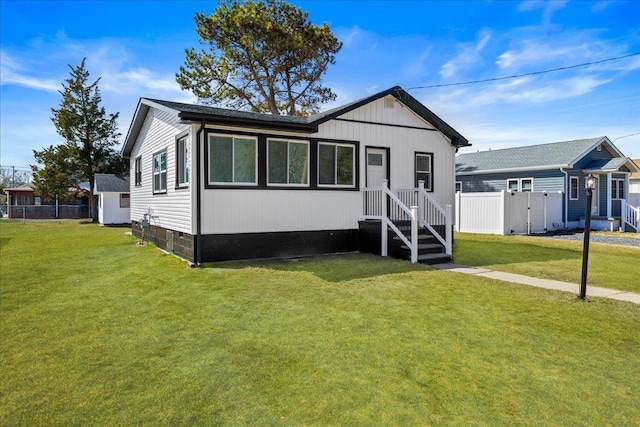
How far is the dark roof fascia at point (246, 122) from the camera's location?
8.51 metres

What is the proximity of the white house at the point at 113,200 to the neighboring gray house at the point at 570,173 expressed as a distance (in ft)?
77.7

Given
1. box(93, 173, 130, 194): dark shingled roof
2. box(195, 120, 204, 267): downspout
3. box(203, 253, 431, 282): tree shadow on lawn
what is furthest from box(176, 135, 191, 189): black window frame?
box(93, 173, 130, 194): dark shingled roof

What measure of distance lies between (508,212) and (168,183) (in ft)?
47.9

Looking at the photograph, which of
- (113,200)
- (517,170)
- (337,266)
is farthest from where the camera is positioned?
(113,200)

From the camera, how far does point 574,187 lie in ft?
69.0

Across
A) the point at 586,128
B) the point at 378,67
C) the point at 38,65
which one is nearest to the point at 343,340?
the point at 378,67

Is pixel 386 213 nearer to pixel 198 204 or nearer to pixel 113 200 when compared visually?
pixel 198 204

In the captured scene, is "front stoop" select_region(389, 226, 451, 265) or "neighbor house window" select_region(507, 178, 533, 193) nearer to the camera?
"front stoop" select_region(389, 226, 451, 265)

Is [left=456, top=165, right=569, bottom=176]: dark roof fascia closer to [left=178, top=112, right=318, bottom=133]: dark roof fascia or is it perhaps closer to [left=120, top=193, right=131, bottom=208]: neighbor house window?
[left=178, top=112, right=318, bottom=133]: dark roof fascia

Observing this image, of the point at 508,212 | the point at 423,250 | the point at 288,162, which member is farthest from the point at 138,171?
the point at 508,212

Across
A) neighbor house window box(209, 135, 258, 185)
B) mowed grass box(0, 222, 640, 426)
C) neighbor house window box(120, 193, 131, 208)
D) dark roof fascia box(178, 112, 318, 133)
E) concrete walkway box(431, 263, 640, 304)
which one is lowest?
mowed grass box(0, 222, 640, 426)

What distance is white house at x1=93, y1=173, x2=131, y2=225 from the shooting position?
27.4 metres

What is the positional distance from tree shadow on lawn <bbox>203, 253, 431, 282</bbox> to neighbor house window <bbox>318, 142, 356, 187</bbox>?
7.03 ft

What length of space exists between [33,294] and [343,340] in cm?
577
